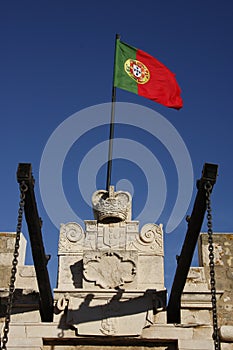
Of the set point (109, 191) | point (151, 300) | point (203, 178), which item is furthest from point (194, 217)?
point (109, 191)

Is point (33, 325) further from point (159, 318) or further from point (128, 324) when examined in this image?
point (159, 318)

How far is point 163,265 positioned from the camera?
6992 mm

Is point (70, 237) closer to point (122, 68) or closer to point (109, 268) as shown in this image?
point (109, 268)

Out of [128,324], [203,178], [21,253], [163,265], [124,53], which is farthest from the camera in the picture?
[124,53]

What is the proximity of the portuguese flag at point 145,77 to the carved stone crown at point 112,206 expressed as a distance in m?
2.37

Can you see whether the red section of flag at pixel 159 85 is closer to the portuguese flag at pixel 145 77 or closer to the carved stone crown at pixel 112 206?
the portuguese flag at pixel 145 77

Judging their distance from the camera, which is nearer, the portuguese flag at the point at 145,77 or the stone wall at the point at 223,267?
the stone wall at the point at 223,267

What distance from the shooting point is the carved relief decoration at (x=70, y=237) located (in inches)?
278

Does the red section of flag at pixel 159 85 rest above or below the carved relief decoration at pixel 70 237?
above

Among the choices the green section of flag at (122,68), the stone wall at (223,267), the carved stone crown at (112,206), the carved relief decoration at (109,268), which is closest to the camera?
the carved relief decoration at (109,268)

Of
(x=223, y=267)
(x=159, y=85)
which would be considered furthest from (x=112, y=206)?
(x=159, y=85)

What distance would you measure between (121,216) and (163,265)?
2.90ft

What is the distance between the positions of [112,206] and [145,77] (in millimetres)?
3163

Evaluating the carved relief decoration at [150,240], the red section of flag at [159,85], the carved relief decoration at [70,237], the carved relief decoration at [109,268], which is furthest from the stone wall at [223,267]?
the red section of flag at [159,85]
